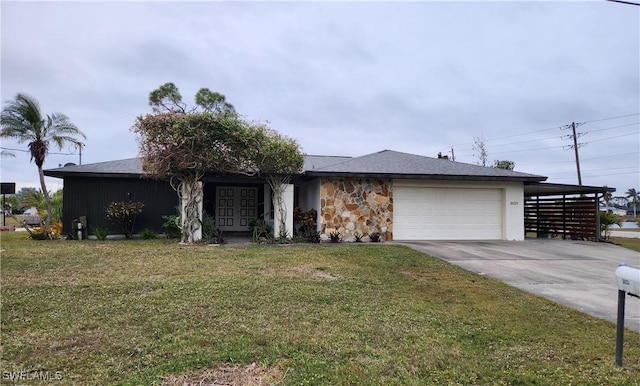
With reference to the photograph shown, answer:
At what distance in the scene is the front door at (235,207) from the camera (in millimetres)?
16688

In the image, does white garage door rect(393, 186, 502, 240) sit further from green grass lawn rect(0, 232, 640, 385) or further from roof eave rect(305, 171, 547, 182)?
green grass lawn rect(0, 232, 640, 385)

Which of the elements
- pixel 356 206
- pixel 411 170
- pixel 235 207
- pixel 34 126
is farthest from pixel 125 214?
pixel 411 170

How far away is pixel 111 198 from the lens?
566 inches

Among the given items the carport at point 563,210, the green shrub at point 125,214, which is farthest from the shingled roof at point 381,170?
the carport at point 563,210

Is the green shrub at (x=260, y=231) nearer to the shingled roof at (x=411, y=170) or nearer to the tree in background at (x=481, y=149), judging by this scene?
the shingled roof at (x=411, y=170)

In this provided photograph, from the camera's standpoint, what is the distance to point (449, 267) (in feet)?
26.8

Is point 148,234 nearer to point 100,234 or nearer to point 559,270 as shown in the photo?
point 100,234

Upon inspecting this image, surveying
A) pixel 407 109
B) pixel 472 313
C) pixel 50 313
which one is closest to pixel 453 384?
pixel 472 313

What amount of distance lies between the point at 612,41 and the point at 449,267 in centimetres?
887

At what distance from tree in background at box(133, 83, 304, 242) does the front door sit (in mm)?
3710

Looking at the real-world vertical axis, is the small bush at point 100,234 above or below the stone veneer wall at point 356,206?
below

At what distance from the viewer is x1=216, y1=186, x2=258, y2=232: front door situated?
54.7ft

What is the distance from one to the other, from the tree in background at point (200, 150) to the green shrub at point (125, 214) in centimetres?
201

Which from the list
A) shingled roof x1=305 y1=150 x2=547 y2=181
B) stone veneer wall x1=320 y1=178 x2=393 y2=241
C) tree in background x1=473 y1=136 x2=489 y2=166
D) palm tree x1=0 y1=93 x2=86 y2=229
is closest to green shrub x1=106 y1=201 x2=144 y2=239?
palm tree x1=0 y1=93 x2=86 y2=229
